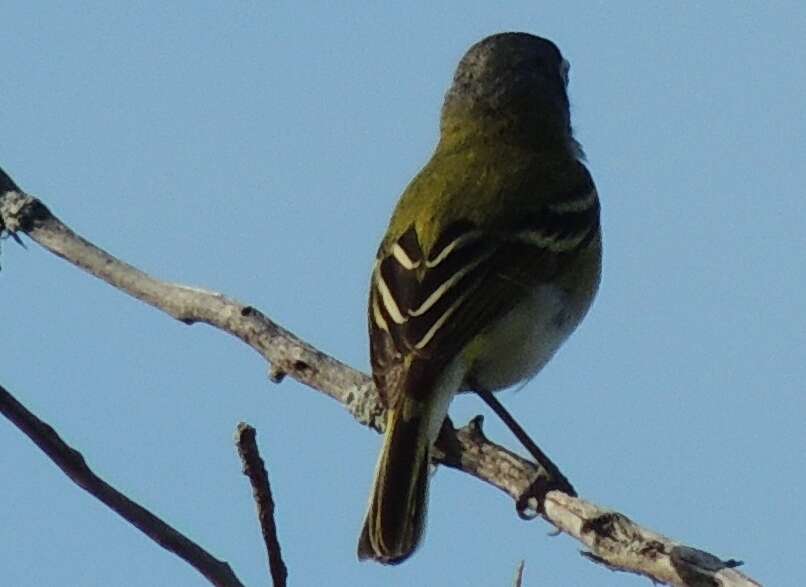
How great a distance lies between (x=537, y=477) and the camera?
536 centimetres

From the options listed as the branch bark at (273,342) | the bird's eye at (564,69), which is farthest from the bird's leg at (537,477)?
the bird's eye at (564,69)

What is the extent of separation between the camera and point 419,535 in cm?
526

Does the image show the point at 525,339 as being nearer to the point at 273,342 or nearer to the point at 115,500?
the point at 273,342

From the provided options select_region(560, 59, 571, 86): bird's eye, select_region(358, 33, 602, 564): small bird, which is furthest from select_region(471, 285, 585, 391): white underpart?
select_region(560, 59, 571, 86): bird's eye

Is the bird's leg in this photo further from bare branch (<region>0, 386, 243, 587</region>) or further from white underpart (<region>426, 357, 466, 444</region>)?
bare branch (<region>0, 386, 243, 587</region>)

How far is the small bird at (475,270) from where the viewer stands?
221 inches

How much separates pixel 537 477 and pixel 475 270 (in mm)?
1349

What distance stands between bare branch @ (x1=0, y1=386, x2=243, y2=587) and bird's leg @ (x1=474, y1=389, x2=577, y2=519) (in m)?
2.17

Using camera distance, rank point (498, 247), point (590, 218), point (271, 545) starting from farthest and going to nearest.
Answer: point (590, 218)
point (498, 247)
point (271, 545)

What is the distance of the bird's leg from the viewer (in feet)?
17.3

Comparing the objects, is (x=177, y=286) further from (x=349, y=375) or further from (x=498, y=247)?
(x=498, y=247)

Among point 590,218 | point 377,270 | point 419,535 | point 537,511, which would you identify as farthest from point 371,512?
point 590,218

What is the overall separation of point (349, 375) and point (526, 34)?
3499 millimetres

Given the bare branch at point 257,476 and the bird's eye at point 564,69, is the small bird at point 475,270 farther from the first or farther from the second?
the bare branch at point 257,476
